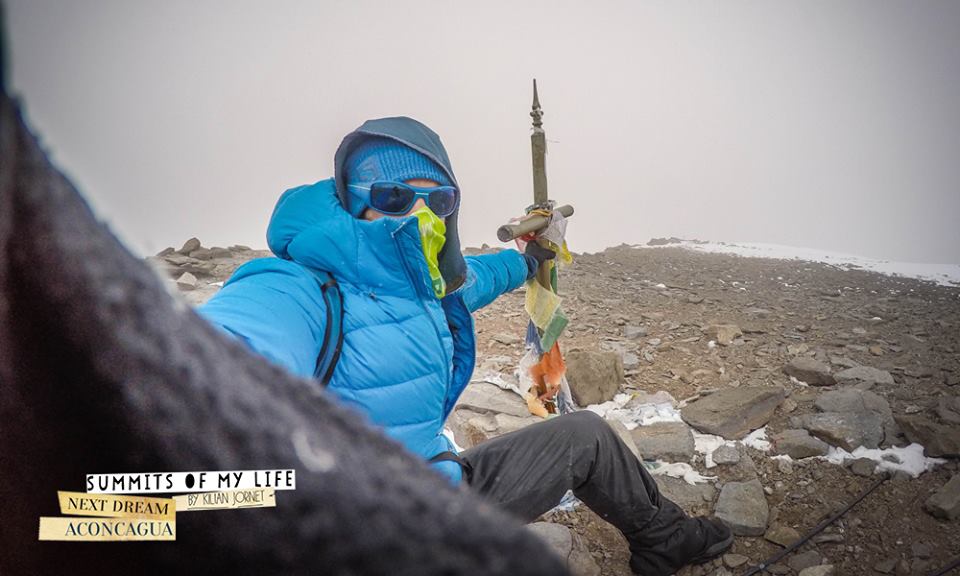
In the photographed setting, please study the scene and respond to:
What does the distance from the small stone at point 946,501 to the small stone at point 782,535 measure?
3.07 feet

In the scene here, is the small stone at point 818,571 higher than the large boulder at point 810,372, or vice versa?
the large boulder at point 810,372

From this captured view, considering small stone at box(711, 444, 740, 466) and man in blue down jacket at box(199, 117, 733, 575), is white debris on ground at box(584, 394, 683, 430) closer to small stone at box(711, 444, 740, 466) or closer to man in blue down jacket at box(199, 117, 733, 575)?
small stone at box(711, 444, 740, 466)

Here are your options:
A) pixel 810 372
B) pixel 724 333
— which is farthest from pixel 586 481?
pixel 724 333

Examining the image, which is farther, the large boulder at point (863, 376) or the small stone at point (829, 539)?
the large boulder at point (863, 376)

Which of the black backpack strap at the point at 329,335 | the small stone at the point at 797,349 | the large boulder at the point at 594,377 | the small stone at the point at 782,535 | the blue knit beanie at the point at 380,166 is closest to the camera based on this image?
the black backpack strap at the point at 329,335

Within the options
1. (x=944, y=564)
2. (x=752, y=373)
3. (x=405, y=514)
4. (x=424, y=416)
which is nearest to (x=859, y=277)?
(x=752, y=373)

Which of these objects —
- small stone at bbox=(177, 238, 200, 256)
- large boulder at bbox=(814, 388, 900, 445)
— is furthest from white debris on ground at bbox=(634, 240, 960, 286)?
small stone at bbox=(177, 238, 200, 256)

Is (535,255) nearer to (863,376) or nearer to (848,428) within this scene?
(848,428)

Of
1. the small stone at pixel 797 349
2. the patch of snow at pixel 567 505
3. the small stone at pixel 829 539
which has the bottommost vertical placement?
the small stone at pixel 829 539

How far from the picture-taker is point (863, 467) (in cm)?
342

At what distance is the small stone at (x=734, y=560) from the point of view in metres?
2.72

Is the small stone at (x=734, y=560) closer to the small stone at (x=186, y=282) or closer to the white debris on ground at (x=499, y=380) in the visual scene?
the white debris on ground at (x=499, y=380)

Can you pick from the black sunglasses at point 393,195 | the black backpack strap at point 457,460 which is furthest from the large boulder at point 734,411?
the black sunglasses at point 393,195

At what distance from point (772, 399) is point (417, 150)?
4.05m
